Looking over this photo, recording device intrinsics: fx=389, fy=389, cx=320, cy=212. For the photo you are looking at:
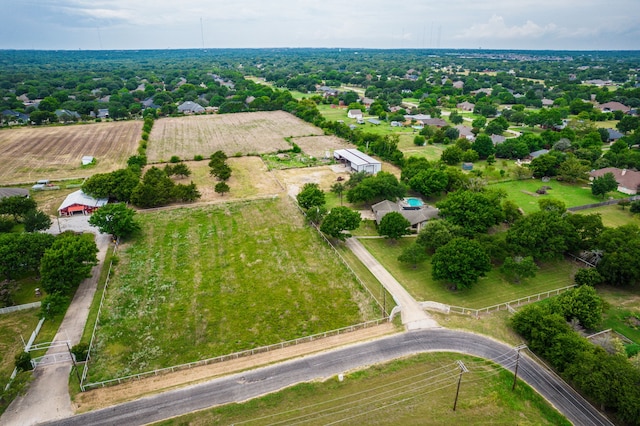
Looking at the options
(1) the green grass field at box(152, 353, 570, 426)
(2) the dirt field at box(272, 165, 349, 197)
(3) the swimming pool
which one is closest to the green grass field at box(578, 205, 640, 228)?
(3) the swimming pool

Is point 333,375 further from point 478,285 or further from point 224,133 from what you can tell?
point 224,133

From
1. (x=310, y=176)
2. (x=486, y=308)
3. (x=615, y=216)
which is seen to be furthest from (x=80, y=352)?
(x=615, y=216)

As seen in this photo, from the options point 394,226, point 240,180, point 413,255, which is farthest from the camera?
point 240,180

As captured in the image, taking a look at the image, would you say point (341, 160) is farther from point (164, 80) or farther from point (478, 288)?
point (164, 80)

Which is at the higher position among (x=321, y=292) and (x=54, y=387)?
(x=321, y=292)

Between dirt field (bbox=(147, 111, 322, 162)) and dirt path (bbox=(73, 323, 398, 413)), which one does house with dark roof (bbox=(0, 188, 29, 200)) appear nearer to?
dirt field (bbox=(147, 111, 322, 162))

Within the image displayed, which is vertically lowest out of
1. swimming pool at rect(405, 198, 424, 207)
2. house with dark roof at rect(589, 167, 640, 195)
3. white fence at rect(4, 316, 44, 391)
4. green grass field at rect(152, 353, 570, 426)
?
green grass field at rect(152, 353, 570, 426)
